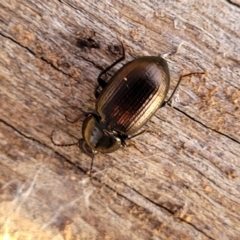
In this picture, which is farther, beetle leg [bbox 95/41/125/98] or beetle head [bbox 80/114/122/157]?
beetle head [bbox 80/114/122/157]

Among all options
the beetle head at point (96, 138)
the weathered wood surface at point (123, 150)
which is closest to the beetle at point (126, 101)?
the beetle head at point (96, 138)

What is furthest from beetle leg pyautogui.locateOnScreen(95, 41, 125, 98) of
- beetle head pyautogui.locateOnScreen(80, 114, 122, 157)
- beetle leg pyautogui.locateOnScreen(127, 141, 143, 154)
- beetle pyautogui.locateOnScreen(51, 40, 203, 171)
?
beetle leg pyautogui.locateOnScreen(127, 141, 143, 154)

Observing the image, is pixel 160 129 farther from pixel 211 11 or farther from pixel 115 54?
pixel 211 11

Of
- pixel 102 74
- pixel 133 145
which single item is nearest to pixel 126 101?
pixel 102 74

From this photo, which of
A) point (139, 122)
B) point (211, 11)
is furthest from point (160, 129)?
point (211, 11)

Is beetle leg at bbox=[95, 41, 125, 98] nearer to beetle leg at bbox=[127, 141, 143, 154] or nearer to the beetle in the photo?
the beetle

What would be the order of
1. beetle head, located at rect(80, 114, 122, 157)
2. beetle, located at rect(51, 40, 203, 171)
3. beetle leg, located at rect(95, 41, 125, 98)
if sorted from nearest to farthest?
beetle, located at rect(51, 40, 203, 171), beetle leg, located at rect(95, 41, 125, 98), beetle head, located at rect(80, 114, 122, 157)

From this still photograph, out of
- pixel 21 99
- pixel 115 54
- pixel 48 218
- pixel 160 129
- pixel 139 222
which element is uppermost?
pixel 115 54

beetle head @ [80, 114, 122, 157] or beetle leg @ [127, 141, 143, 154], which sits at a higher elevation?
beetle leg @ [127, 141, 143, 154]
